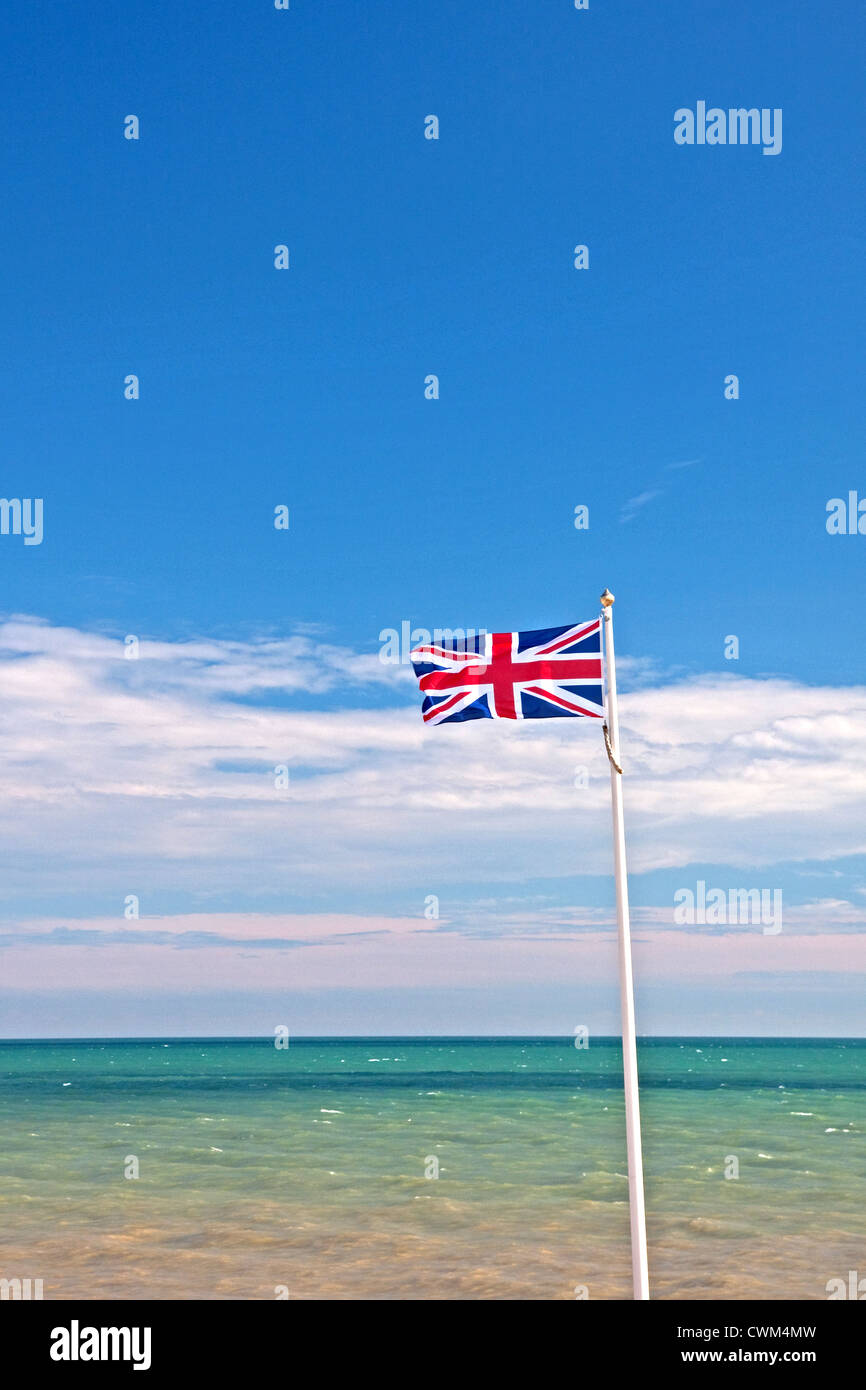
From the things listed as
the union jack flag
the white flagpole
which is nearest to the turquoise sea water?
the white flagpole

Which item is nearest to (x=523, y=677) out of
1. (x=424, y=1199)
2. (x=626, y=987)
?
(x=626, y=987)

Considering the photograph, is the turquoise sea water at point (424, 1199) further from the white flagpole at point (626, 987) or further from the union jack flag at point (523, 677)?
the union jack flag at point (523, 677)

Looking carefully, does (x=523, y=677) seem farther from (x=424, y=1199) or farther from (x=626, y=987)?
(x=424, y=1199)

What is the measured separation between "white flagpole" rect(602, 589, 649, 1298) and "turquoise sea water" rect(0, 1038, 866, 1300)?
7.90 metres

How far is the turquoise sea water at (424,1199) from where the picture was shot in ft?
66.4

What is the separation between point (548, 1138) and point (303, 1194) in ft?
43.4

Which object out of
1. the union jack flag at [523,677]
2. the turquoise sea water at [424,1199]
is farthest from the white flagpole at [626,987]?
the turquoise sea water at [424,1199]

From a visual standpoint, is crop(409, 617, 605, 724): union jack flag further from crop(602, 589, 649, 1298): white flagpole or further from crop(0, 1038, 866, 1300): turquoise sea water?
crop(0, 1038, 866, 1300): turquoise sea water

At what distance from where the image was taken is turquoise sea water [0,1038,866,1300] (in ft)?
66.4

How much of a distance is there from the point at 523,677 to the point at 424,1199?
1829 centimetres

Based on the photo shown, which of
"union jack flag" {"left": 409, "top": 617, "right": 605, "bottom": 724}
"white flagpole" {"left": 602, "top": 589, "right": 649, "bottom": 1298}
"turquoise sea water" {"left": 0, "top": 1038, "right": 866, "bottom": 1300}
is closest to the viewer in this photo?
"white flagpole" {"left": 602, "top": 589, "right": 649, "bottom": 1298}

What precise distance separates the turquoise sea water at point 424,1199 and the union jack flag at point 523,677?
11.1 m

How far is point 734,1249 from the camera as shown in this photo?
72.6ft
